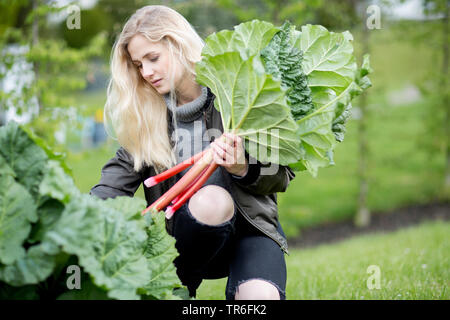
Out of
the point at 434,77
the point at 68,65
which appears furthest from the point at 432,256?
the point at 434,77

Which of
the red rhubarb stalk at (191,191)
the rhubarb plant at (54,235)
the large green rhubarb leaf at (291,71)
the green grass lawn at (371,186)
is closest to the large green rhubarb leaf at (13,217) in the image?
the rhubarb plant at (54,235)

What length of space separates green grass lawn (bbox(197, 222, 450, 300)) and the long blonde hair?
1.22 m

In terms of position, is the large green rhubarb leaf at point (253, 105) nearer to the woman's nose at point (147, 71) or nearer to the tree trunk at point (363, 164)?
the woman's nose at point (147, 71)

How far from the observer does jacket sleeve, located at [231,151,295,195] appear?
2193mm

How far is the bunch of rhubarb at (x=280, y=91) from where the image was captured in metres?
1.93

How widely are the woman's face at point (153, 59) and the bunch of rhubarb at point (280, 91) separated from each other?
1.24 feet

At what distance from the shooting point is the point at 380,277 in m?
3.30

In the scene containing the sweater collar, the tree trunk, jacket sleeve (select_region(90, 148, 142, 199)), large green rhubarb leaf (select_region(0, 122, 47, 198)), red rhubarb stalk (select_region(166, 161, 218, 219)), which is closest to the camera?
large green rhubarb leaf (select_region(0, 122, 47, 198))

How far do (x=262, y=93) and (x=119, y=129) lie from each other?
982mm

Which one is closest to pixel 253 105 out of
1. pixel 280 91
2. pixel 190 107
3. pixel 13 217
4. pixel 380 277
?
pixel 280 91

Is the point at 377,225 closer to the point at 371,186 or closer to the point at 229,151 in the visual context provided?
the point at 371,186

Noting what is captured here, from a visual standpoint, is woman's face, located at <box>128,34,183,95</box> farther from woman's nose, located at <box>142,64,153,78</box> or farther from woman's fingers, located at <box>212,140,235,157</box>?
woman's fingers, located at <box>212,140,235,157</box>

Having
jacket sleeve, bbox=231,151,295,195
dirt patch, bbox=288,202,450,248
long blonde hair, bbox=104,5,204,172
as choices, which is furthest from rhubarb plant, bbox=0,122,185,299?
dirt patch, bbox=288,202,450,248

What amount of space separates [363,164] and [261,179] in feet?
17.7
